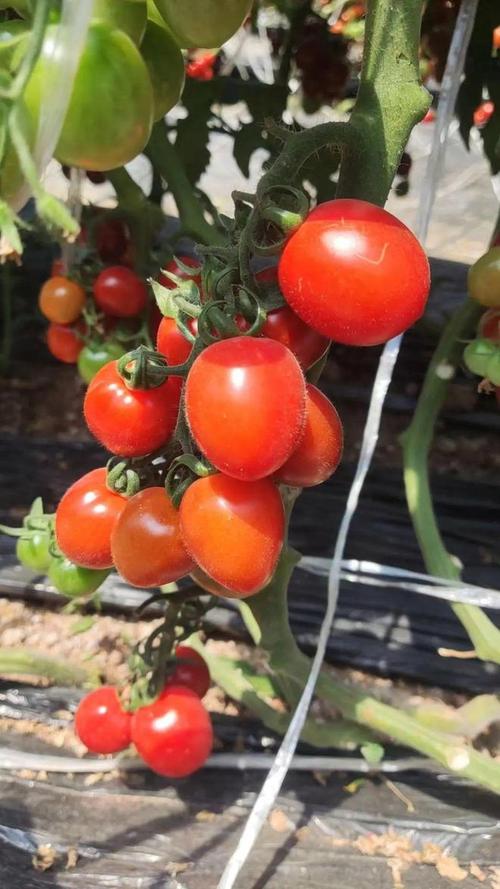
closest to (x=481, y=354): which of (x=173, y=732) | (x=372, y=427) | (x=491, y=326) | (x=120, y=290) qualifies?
(x=491, y=326)

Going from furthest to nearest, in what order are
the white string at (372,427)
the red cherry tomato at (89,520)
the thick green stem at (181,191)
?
the thick green stem at (181,191) → the white string at (372,427) → the red cherry tomato at (89,520)

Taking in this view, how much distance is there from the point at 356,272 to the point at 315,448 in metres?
0.12

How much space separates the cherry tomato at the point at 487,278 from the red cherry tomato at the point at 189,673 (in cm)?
53

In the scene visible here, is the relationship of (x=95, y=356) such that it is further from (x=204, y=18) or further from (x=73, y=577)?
(x=204, y=18)

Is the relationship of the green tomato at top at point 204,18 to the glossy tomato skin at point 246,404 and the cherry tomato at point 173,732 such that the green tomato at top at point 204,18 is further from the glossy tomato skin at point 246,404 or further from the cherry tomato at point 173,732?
the cherry tomato at point 173,732

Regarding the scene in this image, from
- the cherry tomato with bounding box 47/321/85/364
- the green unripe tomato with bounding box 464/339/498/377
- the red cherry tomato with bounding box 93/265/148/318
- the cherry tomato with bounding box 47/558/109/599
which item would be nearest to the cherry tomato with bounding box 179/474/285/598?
the cherry tomato with bounding box 47/558/109/599

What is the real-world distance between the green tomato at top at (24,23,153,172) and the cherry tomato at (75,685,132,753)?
28.1 inches

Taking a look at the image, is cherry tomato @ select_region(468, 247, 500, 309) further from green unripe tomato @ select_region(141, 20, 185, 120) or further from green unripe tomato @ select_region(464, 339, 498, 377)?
green unripe tomato @ select_region(141, 20, 185, 120)

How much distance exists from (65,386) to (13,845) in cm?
118

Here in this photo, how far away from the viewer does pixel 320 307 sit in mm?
380

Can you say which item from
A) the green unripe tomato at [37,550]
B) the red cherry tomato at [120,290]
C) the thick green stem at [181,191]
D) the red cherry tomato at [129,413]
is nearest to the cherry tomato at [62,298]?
the red cherry tomato at [120,290]

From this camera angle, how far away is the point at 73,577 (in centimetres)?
75

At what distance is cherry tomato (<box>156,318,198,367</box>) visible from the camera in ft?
1.63

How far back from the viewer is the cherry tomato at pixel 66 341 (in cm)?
134
